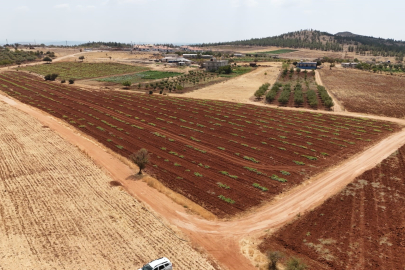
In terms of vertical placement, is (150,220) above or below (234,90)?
below

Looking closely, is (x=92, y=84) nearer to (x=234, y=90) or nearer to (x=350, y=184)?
(x=234, y=90)

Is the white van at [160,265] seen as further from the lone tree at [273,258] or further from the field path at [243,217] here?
the lone tree at [273,258]

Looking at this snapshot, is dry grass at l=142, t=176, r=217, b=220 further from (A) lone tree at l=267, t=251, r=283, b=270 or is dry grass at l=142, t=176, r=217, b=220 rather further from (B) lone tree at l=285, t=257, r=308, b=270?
(B) lone tree at l=285, t=257, r=308, b=270

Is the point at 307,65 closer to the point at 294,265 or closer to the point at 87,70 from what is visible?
the point at 87,70

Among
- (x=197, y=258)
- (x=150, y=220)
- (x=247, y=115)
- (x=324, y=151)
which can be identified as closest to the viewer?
(x=197, y=258)

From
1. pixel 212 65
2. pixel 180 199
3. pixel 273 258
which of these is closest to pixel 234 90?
pixel 212 65

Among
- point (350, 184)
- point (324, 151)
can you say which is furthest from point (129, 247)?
point (324, 151)

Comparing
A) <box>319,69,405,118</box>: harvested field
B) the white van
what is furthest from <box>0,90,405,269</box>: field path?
<box>319,69,405,118</box>: harvested field
